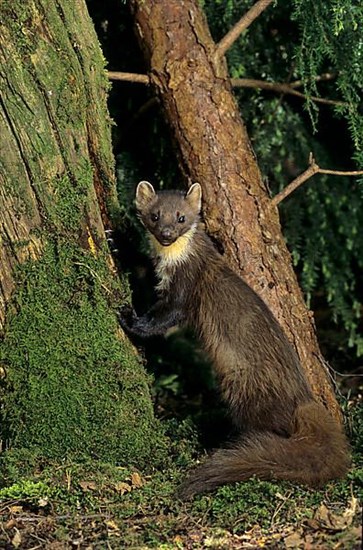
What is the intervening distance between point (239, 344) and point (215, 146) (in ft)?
4.04

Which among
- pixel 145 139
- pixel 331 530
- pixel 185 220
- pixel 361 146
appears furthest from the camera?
pixel 145 139

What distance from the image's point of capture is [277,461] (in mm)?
4555

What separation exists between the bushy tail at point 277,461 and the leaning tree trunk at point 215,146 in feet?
2.89

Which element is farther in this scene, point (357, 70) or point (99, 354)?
point (357, 70)

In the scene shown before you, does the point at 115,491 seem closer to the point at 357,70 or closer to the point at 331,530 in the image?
the point at 331,530

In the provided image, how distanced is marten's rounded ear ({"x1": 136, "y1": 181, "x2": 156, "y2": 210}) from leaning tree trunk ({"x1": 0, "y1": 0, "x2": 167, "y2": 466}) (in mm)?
532

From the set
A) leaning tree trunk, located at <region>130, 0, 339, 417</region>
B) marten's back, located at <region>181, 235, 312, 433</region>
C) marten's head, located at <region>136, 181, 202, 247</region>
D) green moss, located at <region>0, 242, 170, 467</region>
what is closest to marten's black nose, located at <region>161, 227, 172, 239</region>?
marten's head, located at <region>136, 181, 202, 247</region>

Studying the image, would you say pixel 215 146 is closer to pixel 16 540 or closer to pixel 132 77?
pixel 132 77

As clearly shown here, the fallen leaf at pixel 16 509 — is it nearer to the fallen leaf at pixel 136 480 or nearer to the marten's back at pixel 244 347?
the fallen leaf at pixel 136 480

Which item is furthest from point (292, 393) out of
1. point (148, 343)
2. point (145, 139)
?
point (145, 139)

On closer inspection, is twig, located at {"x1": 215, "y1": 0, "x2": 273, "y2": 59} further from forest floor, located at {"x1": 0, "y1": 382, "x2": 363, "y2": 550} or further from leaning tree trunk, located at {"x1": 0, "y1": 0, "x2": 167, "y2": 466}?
forest floor, located at {"x1": 0, "y1": 382, "x2": 363, "y2": 550}

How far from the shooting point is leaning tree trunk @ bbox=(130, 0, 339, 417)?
551cm

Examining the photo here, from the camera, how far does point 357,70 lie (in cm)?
574

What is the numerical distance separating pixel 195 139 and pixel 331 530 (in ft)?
8.38
